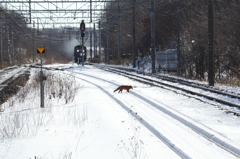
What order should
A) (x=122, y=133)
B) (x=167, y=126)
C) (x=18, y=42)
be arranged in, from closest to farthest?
1. (x=122, y=133)
2. (x=167, y=126)
3. (x=18, y=42)

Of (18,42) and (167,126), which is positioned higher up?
(18,42)

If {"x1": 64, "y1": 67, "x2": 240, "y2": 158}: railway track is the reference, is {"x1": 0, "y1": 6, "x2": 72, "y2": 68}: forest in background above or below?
above

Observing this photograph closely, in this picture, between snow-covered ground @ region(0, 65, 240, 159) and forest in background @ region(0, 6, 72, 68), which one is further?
forest in background @ region(0, 6, 72, 68)

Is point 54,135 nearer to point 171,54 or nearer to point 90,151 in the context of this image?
point 90,151

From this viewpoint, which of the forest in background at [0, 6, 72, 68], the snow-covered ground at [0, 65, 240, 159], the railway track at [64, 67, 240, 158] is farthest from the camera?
the forest in background at [0, 6, 72, 68]

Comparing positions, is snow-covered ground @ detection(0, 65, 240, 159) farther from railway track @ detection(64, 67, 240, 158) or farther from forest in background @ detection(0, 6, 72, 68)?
forest in background @ detection(0, 6, 72, 68)

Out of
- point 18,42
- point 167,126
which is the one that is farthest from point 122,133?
point 18,42

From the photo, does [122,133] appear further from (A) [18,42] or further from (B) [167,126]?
(A) [18,42]

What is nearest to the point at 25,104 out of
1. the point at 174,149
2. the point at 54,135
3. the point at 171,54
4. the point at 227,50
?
the point at 54,135

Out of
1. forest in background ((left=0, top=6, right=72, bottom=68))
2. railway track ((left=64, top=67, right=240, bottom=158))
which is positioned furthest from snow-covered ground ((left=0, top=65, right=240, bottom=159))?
forest in background ((left=0, top=6, right=72, bottom=68))

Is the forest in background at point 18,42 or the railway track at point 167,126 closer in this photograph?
the railway track at point 167,126

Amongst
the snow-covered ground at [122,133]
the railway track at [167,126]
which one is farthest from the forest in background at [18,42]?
the snow-covered ground at [122,133]

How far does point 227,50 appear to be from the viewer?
19172mm

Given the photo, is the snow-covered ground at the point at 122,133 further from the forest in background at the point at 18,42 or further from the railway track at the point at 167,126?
the forest in background at the point at 18,42
